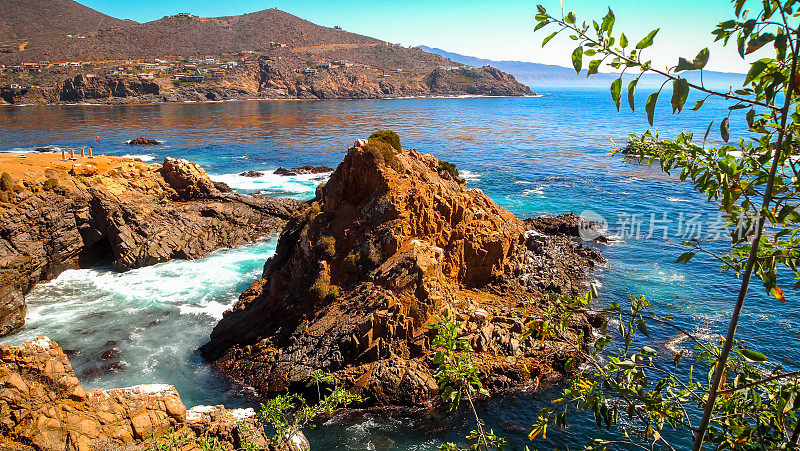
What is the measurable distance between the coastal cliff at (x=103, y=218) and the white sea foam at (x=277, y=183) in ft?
30.9

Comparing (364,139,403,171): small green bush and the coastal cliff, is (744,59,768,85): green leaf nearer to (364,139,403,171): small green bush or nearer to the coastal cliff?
(364,139,403,171): small green bush

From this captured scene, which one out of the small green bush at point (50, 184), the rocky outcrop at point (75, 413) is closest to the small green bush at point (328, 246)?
the rocky outcrop at point (75, 413)

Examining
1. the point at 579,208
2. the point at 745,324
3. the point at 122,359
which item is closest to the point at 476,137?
the point at 579,208

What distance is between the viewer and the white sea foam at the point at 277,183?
1932 inches

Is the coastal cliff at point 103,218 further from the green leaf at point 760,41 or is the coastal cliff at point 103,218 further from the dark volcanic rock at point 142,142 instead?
the dark volcanic rock at point 142,142

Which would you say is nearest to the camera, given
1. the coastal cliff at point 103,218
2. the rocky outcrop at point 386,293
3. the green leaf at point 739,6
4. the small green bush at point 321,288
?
the green leaf at point 739,6

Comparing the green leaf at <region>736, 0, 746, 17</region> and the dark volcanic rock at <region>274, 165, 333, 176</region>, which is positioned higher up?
the green leaf at <region>736, 0, 746, 17</region>

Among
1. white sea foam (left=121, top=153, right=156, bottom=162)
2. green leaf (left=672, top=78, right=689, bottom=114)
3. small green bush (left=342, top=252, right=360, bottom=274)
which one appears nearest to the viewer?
green leaf (left=672, top=78, right=689, bottom=114)

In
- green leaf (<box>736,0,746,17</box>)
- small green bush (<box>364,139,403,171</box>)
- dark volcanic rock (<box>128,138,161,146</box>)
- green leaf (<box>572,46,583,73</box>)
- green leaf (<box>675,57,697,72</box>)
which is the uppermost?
green leaf (<box>736,0,746,17</box>)

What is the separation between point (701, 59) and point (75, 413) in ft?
36.5

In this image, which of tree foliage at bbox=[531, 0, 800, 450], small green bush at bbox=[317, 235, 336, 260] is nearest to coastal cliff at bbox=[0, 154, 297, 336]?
small green bush at bbox=[317, 235, 336, 260]

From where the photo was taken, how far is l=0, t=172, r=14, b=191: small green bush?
27.5 meters

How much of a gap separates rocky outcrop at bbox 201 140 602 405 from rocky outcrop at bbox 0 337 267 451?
742 cm

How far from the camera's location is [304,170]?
58938 millimetres
